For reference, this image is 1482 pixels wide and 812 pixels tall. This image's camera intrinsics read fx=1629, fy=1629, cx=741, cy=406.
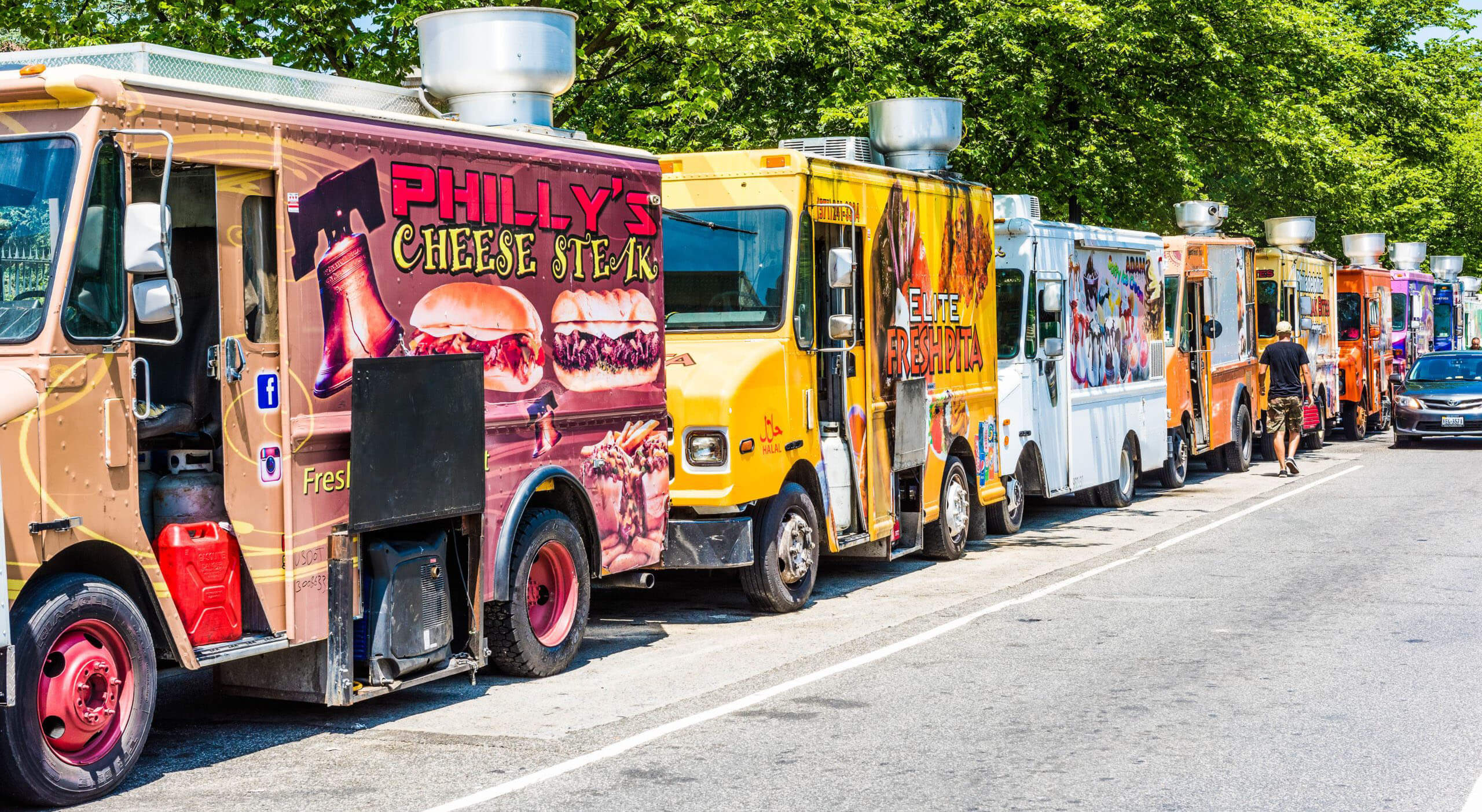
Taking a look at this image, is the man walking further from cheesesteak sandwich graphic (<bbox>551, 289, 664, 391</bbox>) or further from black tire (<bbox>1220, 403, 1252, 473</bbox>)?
cheesesteak sandwich graphic (<bbox>551, 289, 664, 391</bbox>)

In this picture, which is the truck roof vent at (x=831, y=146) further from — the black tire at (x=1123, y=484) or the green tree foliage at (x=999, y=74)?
the black tire at (x=1123, y=484)

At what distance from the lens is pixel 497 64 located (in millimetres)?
9406

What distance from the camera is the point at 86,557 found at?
21.0 feet

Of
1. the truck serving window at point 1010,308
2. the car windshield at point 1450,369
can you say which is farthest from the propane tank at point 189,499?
the car windshield at point 1450,369

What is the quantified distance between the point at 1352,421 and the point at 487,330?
24.0 meters

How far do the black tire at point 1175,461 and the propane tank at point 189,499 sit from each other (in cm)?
1499

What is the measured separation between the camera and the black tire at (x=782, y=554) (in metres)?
10.7

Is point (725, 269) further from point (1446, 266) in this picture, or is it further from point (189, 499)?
point (1446, 266)

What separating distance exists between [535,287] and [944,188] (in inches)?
220

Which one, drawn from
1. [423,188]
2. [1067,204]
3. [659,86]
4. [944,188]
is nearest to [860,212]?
[944,188]

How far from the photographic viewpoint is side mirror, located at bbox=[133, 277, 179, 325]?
20.4 feet

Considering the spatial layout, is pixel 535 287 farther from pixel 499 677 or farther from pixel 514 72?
pixel 499 677

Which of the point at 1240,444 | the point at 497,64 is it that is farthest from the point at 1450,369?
the point at 497,64

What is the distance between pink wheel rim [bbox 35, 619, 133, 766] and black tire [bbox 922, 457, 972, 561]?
25.7 ft
